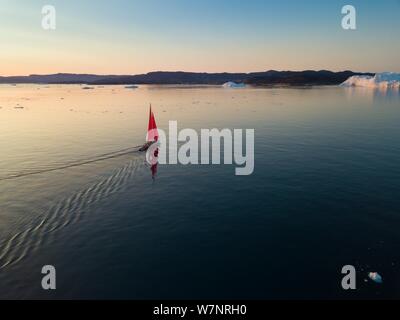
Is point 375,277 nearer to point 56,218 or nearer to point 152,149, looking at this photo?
point 56,218

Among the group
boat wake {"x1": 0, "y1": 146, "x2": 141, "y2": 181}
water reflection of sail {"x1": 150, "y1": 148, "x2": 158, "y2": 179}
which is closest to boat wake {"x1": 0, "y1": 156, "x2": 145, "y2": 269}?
water reflection of sail {"x1": 150, "y1": 148, "x2": 158, "y2": 179}

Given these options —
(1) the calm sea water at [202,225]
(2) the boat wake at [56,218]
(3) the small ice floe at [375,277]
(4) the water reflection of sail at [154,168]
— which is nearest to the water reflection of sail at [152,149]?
(4) the water reflection of sail at [154,168]

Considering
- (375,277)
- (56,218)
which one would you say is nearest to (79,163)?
(56,218)

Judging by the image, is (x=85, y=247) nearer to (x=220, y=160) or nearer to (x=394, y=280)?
(x=394, y=280)

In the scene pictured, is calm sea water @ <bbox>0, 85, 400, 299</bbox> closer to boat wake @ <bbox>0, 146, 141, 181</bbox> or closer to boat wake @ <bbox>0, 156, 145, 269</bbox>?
boat wake @ <bbox>0, 156, 145, 269</bbox>

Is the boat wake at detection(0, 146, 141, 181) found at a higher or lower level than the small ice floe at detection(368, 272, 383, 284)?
higher
